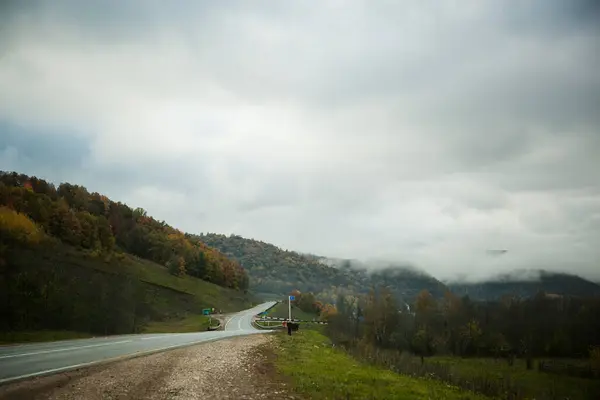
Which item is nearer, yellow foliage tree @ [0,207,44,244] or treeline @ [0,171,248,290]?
yellow foliage tree @ [0,207,44,244]

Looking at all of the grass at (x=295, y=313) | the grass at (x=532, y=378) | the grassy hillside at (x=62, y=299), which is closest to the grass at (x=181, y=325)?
the grassy hillside at (x=62, y=299)

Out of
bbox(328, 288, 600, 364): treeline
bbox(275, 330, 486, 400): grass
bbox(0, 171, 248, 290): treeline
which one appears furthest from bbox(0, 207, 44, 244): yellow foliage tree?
bbox(328, 288, 600, 364): treeline

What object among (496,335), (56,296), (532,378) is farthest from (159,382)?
(496,335)

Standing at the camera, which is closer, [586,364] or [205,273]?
[586,364]

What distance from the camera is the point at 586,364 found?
9038 centimetres

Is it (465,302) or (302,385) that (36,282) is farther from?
(465,302)

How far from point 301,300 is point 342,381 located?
501 ft

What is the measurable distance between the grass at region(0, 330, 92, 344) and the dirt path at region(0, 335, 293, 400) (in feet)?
64.7

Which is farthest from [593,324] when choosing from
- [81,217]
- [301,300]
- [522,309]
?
[81,217]

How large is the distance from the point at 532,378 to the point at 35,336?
8433 cm

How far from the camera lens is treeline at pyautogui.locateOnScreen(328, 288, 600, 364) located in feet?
343

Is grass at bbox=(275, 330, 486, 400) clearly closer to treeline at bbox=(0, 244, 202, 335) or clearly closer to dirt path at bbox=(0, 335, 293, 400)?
dirt path at bbox=(0, 335, 293, 400)

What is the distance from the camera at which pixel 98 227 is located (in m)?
98.0

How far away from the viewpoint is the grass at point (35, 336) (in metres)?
A: 35.8
